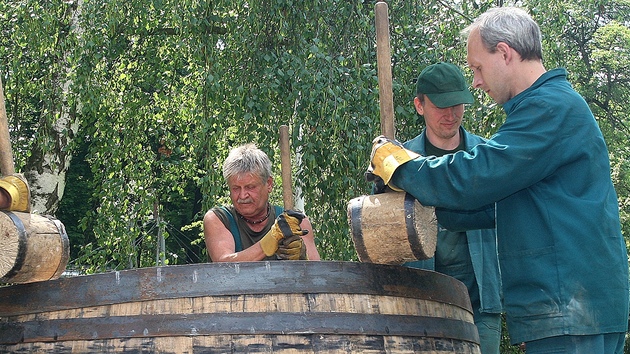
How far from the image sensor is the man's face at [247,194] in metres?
4.37

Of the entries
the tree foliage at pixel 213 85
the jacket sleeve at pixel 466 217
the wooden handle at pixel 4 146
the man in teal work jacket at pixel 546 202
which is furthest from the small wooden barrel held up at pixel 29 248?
the tree foliage at pixel 213 85

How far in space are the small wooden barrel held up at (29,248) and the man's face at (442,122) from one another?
5.75 feet

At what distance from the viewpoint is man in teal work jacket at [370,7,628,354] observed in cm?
285

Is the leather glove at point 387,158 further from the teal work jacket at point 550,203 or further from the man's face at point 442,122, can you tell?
the man's face at point 442,122

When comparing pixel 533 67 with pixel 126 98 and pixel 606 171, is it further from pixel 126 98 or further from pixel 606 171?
pixel 126 98

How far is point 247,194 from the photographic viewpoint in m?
4.38

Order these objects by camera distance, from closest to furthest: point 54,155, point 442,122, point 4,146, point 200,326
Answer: point 200,326 < point 4,146 < point 442,122 < point 54,155

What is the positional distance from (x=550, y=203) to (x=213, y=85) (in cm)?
412

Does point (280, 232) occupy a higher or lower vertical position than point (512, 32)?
lower

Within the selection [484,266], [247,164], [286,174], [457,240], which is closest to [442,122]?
[457,240]

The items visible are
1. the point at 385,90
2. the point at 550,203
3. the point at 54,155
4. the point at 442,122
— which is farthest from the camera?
the point at 54,155

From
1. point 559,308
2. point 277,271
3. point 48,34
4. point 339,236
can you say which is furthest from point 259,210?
point 48,34

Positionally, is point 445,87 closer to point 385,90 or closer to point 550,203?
point 385,90

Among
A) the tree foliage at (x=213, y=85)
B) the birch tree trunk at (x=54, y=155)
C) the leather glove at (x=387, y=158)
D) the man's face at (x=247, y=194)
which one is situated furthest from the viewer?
the birch tree trunk at (x=54, y=155)
